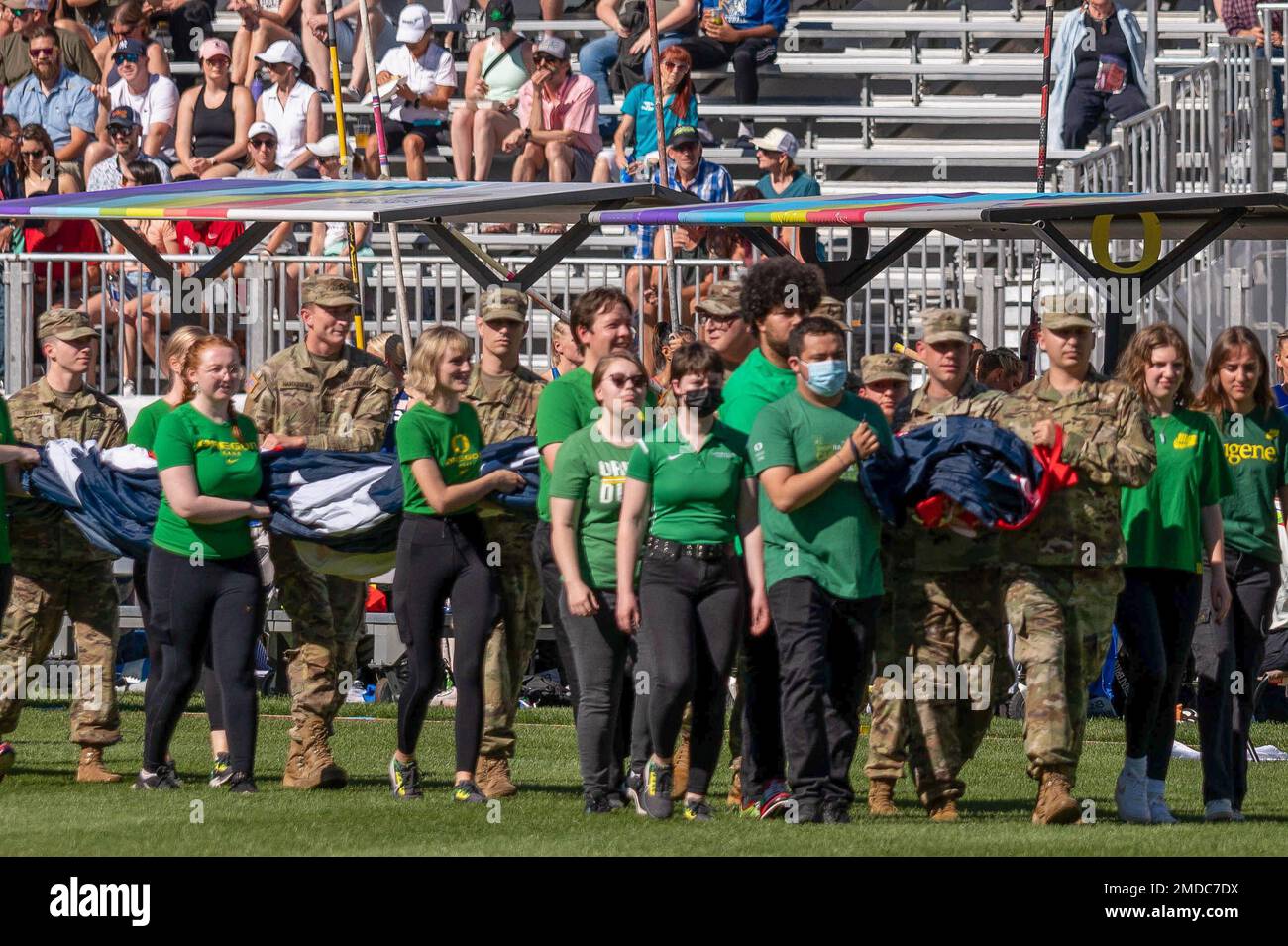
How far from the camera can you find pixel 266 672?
14.4m

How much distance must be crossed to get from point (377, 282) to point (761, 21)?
6258 millimetres

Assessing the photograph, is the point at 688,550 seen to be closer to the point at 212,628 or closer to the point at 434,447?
the point at 434,447

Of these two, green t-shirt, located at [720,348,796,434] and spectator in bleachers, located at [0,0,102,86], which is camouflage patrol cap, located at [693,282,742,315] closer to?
green t-shirt, located at [720,348,796,434]

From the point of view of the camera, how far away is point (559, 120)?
61.5 ft

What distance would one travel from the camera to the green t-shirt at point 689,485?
8680mm

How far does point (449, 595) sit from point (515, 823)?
107 centimetres

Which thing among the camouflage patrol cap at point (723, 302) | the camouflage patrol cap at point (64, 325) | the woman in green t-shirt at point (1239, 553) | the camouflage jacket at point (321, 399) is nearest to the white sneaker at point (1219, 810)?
the woman in green t-shirt at point (1239, 553)

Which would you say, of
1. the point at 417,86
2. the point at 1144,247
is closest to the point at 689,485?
the point at 1144,247

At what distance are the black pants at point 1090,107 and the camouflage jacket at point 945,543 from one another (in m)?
10.1

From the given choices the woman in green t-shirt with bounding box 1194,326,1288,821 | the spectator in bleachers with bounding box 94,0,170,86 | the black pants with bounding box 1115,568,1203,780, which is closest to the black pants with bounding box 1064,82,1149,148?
the spectator in bleachers with bounding box 94,0,170,86

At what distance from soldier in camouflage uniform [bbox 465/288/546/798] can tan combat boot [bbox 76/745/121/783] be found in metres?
1.78
